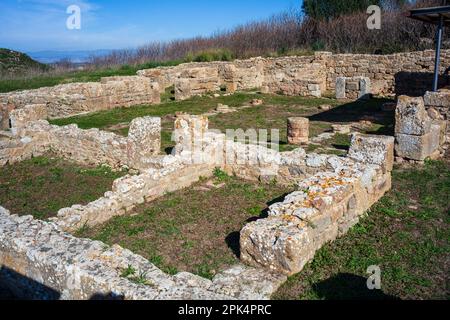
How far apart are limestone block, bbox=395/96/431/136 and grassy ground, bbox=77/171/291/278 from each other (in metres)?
3.28

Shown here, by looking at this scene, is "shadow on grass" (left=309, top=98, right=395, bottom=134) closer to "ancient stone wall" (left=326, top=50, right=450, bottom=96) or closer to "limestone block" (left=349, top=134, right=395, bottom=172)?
"ancient stone wall" (left=326, top=50, right=450, bottom=96)

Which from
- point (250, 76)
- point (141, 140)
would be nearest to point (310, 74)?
point (250, 76)

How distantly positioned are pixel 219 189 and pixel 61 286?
4.37m

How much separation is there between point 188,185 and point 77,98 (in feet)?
34.9

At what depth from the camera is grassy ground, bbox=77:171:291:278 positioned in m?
5.66

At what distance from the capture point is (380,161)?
24.7 ft

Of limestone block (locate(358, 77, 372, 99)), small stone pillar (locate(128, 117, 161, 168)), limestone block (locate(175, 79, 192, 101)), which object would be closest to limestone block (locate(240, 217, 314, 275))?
small stone pillar (locate(128, 117, 161, 168))

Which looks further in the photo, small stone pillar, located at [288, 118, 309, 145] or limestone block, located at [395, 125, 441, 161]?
small stone pillar, located at [288, 118, 309, 145]

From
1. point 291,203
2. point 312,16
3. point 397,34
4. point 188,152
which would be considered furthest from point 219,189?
point 312,16

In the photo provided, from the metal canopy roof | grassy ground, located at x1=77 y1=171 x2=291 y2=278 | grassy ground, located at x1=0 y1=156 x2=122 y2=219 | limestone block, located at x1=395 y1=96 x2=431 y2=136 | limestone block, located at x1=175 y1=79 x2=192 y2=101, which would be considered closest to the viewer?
grassy ground, located at x1=77 y1=171 x2=291 y2=278

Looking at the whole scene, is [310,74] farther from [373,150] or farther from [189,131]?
[373,150]

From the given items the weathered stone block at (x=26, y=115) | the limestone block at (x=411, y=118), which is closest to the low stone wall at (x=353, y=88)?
the limestone block at (x=411, y=118)
